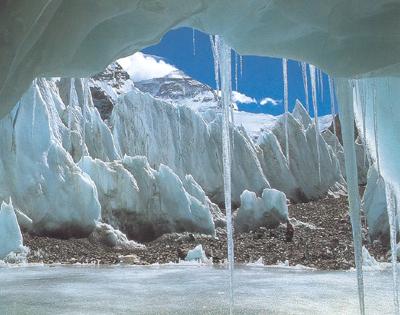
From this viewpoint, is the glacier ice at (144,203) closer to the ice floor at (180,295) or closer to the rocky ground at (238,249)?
the rocky ground at (238,249)

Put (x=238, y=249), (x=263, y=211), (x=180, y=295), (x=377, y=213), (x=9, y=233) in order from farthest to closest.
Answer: (x=263, y=211) < (x=238, y=249) < (x=377, y=213) < (x=9, y=233) < (x=180, y=295)

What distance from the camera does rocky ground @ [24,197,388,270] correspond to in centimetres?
2552

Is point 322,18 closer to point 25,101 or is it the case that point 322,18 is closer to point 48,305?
point 48,305

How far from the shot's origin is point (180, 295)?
11961mm

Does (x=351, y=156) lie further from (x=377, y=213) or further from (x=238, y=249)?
(x=377, y=213)

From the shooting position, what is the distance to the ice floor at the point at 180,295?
31.7ft

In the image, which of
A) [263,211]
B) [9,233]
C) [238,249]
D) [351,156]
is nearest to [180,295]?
[351,156]

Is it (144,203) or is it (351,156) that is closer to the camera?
(351,156)

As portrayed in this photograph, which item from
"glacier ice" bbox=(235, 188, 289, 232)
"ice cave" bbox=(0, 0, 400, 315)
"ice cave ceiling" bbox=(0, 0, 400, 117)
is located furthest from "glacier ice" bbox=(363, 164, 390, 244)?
"ice cave ceiling" bbox=(0, 0, 400, 117)

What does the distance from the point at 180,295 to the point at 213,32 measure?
7651 mm

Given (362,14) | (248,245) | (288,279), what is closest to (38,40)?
(362,14)

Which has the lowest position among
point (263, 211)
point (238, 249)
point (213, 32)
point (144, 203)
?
point (238, 249)

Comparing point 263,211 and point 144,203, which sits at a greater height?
point 144,203

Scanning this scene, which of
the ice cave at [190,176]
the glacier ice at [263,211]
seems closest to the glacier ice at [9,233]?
the ice cave at [190,176]
